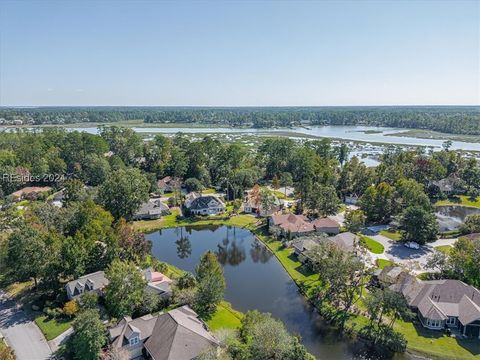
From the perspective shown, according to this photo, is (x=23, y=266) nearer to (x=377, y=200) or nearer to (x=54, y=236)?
(x=54, y=236)

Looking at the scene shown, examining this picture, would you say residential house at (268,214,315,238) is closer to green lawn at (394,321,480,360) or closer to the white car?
the white car

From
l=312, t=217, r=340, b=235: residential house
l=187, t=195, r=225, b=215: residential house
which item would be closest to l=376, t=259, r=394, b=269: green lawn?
l=312, t=217, r=340, b=235: residential house

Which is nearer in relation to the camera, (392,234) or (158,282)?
(158,282)

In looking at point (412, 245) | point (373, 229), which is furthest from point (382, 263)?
point (373, 229)

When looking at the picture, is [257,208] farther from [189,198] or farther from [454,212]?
[454,212]

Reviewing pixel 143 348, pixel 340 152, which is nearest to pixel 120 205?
pixel 143 348

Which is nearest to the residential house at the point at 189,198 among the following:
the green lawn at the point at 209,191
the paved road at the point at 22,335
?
the green lawn at the point at 209,191
